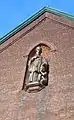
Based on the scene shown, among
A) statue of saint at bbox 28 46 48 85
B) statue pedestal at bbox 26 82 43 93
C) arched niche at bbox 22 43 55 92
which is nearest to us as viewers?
statue pedestal at bbox 26 82 43 93

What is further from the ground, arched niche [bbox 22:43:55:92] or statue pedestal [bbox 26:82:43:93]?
arched niche [bbox 22:43:55:92]

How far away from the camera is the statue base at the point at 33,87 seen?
1335cm

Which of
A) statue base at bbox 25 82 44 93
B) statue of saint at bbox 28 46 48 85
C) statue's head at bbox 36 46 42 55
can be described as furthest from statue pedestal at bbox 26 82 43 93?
statue's head at bbox 36 46 42 55

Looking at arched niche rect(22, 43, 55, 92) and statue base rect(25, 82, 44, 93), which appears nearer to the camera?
statue base rect(25, 82, 44, 93)

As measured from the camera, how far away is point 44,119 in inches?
492

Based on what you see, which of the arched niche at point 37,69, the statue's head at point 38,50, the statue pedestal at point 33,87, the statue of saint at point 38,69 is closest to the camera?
the statue pedestal at point 33,87

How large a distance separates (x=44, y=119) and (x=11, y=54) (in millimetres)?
4013

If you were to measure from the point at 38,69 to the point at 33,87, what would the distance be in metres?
0.80

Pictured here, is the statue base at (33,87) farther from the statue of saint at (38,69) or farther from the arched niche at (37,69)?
the statue of saint at (38,69)

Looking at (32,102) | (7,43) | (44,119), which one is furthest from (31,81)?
(7,43)

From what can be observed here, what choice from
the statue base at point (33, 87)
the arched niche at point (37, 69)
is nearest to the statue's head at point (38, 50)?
the arched niche at point (37, 69)

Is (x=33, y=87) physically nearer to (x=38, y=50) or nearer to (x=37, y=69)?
(x=37, y=69)

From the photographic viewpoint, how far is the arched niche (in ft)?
44.2

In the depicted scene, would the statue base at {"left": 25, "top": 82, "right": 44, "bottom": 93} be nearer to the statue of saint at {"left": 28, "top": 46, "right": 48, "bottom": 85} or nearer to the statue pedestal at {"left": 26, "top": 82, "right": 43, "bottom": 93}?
the statue pedestal at {"left": 26, "top": 82, "right": 43, "bottom": 93}
